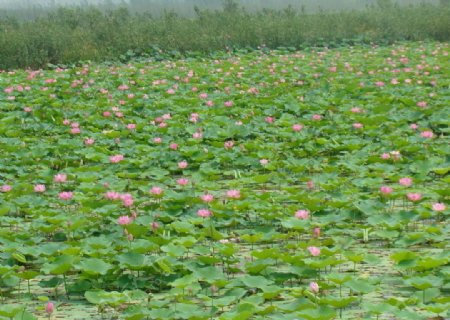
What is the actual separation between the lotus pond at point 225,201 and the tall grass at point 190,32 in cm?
371

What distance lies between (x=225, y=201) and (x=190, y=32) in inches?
398

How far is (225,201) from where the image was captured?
4449mm

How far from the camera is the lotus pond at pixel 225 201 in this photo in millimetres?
3045

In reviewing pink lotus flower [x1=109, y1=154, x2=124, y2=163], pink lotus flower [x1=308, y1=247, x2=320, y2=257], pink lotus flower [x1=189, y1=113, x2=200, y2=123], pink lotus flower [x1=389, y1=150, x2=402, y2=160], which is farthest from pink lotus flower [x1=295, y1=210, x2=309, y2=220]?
pink lotus flower [x1=189, y1=113, x2=200, y2=123]

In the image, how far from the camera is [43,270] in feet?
10.5

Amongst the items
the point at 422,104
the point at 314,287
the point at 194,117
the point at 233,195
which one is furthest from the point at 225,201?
the point at 422,104

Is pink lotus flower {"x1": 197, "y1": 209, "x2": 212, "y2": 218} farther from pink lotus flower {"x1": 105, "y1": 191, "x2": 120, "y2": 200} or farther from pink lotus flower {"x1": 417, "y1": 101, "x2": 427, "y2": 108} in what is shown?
pink lotus flower {"x1": 417, "y1": 101, "x2": 427, "y2": 108}

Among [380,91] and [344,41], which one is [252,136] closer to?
[380,91]

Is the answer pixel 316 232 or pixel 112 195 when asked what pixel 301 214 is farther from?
pixel 112 195

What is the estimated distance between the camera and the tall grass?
41.7 ft

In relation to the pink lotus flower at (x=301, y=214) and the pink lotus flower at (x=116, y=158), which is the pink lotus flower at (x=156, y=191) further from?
the pink lotus flower at (x=116, y=158)

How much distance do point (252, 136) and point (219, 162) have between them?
43.2 inches

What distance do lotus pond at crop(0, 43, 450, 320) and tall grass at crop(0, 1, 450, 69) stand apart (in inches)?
146

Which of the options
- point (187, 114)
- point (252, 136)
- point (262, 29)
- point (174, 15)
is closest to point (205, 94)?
point (187, 114)
